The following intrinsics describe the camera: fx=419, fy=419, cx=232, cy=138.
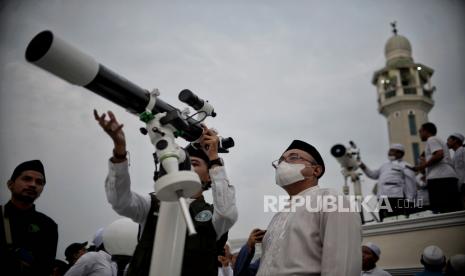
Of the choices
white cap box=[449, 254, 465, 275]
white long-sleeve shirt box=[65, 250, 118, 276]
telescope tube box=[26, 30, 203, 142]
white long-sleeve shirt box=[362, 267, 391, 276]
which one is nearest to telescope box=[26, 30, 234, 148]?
telescope tube box=[26, 30, 203, 142]

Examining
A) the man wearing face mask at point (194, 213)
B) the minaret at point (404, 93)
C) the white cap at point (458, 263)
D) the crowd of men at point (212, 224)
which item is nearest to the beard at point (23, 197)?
the crowd of men at point (212, 224)

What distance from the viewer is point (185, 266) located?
2.50 meters

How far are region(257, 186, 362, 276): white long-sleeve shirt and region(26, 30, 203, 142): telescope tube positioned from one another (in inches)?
37.0

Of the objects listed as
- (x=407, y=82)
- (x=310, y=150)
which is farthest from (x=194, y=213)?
(x=407, y=82)

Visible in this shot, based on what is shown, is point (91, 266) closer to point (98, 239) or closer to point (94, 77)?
point (98, 239)

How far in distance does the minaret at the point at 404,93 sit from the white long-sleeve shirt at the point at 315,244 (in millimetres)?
30089

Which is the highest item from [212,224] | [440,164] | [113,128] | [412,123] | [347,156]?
[412,123]

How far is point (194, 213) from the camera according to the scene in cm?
275

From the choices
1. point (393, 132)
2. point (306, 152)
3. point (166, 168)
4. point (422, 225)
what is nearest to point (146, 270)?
point (166, 168)

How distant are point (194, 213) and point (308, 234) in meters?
0.75

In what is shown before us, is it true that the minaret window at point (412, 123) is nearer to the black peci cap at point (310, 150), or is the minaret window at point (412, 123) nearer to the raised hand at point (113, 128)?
the black peci cap at point (310, 150)

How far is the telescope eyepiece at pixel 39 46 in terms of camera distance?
1768 mm

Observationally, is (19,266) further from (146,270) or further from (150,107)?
(150,107)

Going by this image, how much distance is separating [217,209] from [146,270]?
544 millimetres
